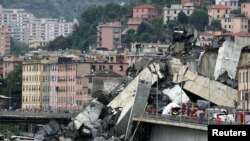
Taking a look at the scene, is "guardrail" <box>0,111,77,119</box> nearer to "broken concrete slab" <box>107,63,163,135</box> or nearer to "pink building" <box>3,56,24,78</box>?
"broken concrete slab" <box>107,63,163,135</box>

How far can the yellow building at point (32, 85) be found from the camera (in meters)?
154

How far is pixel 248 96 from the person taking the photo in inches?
3024

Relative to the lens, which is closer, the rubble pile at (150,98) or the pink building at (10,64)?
the rubble pile at (150,98)

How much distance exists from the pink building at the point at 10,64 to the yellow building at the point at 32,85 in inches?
730

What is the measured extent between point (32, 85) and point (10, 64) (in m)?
29.5

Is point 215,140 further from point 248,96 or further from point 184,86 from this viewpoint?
point 184,86

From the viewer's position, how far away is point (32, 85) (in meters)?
157

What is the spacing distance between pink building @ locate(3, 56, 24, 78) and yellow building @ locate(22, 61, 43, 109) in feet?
Result: 60.8

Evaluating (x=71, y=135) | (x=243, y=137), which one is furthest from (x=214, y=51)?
(x=243, y=137)

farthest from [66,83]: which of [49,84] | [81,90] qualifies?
[81,90]

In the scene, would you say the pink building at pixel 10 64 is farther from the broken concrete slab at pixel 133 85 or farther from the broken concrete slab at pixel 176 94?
the broken concrete slab at pixel 176 94

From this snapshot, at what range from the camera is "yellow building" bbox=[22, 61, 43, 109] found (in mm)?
154125

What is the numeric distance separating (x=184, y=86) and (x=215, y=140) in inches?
1853

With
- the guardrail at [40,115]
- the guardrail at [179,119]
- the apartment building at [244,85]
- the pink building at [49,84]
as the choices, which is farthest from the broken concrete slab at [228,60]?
the pink building at [49,84]
